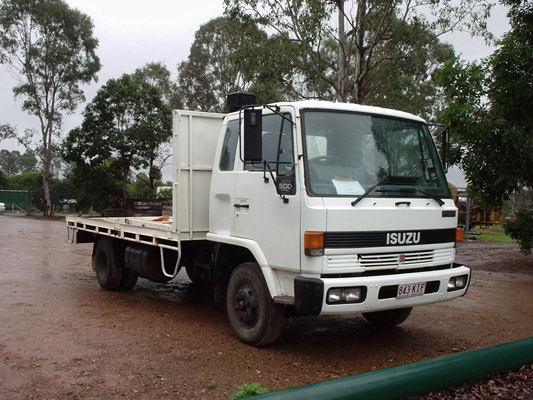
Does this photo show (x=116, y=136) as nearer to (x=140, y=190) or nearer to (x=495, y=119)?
(x=140, y=190)

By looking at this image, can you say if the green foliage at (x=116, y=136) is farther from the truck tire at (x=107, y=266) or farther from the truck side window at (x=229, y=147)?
the truck side window at (x=229, y=147)

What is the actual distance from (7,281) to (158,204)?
2.84m

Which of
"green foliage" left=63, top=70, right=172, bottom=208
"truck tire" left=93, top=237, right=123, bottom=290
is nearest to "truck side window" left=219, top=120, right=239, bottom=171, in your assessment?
"truck tire" left=93, top=237, right=123, bottom=290

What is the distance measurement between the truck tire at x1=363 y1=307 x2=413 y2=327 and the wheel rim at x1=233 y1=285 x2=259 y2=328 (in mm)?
1737

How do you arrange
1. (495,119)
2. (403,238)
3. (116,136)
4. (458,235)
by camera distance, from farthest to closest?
(116,136)
(495,119)
(458,235)
(403,238)

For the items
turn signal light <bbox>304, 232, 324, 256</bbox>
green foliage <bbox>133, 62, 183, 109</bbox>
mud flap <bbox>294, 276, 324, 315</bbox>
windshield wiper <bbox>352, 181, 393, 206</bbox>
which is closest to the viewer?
mud flap <bbox>294, 276, 324, 315</bbox>

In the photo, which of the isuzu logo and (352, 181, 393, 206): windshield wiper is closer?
(352, 181, 393, 206): windshield wiper

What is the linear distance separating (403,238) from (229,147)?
84.4 inches

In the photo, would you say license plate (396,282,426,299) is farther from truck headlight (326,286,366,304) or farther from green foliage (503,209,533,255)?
green foliage (503,209,533,255)

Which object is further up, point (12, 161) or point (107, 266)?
point (12, 161)

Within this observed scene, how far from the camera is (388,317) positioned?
21.3ft

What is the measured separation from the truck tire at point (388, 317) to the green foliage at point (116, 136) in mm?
23269

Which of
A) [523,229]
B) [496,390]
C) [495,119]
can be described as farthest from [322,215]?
[523,229]

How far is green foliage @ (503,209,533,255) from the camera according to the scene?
12.3m
